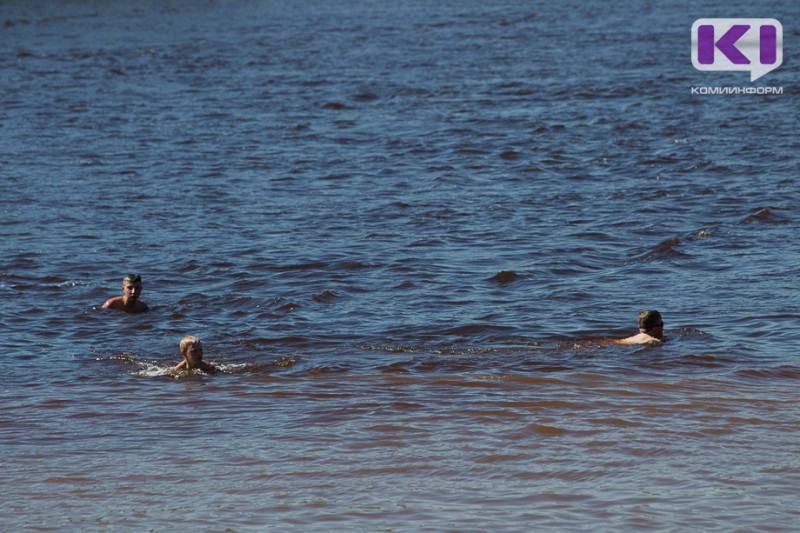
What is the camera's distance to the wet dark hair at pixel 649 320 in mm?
17375

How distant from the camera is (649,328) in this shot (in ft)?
57.2

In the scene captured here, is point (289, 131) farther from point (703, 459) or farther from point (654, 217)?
point (703, 459)

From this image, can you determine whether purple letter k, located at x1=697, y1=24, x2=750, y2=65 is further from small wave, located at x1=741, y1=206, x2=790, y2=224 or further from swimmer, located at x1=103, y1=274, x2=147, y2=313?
swimmer, located at x1=103, y1=274, x2=147, y2=313

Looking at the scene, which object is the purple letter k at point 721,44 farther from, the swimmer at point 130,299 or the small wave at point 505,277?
the swimmer at point 130,299

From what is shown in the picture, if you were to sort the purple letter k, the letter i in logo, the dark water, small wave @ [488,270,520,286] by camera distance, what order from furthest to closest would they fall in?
1. the purple letter k
2. the letter i in logo
3. small wave @ [488,270,520,286]
4. the dark water

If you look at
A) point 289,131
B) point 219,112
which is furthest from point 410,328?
point 219,112

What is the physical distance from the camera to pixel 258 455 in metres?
13.5

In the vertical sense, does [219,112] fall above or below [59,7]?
below

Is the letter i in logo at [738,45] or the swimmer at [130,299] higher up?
the letter i in logo at [738,45]

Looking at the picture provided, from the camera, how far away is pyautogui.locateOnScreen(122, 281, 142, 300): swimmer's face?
19.4 metres

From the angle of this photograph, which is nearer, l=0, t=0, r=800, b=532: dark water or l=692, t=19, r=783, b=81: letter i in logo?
l=0, t=0, r=800, b=532: dark water

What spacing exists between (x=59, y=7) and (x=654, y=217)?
43.9 meters

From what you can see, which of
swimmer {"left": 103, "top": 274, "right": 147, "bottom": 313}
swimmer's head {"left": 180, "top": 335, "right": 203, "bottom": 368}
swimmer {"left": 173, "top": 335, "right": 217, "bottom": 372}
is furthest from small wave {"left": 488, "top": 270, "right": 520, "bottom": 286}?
swimmer's head {"left": 180, "top": 335, "right": 203, "bottom": 368}

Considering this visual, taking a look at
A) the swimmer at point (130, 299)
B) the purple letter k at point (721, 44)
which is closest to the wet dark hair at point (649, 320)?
the swimmer at point (130, 299)
